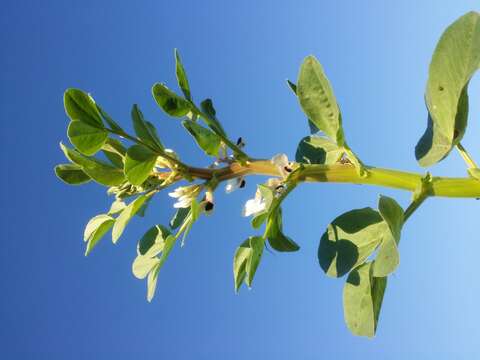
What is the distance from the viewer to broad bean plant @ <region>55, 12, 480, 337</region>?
1255 mm

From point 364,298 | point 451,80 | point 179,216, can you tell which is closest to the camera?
point 451,80

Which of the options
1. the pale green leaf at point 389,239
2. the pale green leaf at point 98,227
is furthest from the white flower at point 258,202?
the pale green leaf at point 98,227

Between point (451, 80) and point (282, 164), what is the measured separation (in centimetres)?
42

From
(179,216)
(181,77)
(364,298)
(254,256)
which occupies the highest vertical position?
(181,77)

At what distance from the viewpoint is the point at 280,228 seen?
1.52 metres

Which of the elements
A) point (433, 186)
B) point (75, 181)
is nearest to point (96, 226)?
point (75, 181)

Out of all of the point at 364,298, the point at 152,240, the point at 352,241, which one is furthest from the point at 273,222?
the point at 152,240

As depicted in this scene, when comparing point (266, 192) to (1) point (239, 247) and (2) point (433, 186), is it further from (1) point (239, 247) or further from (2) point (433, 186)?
(2) point (433, 186)

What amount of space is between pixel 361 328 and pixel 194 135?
2.22 feet

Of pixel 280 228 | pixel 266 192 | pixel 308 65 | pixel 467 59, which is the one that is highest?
pixel 308 65

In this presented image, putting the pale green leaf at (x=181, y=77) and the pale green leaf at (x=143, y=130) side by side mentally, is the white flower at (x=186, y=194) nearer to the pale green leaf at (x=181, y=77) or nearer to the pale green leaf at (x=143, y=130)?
the pale green leaf at (x=143, y=130)

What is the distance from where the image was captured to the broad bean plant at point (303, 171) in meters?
1.25

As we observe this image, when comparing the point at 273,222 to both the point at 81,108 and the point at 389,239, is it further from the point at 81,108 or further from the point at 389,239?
the point at 81,108

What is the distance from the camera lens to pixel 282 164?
133 centimetres
